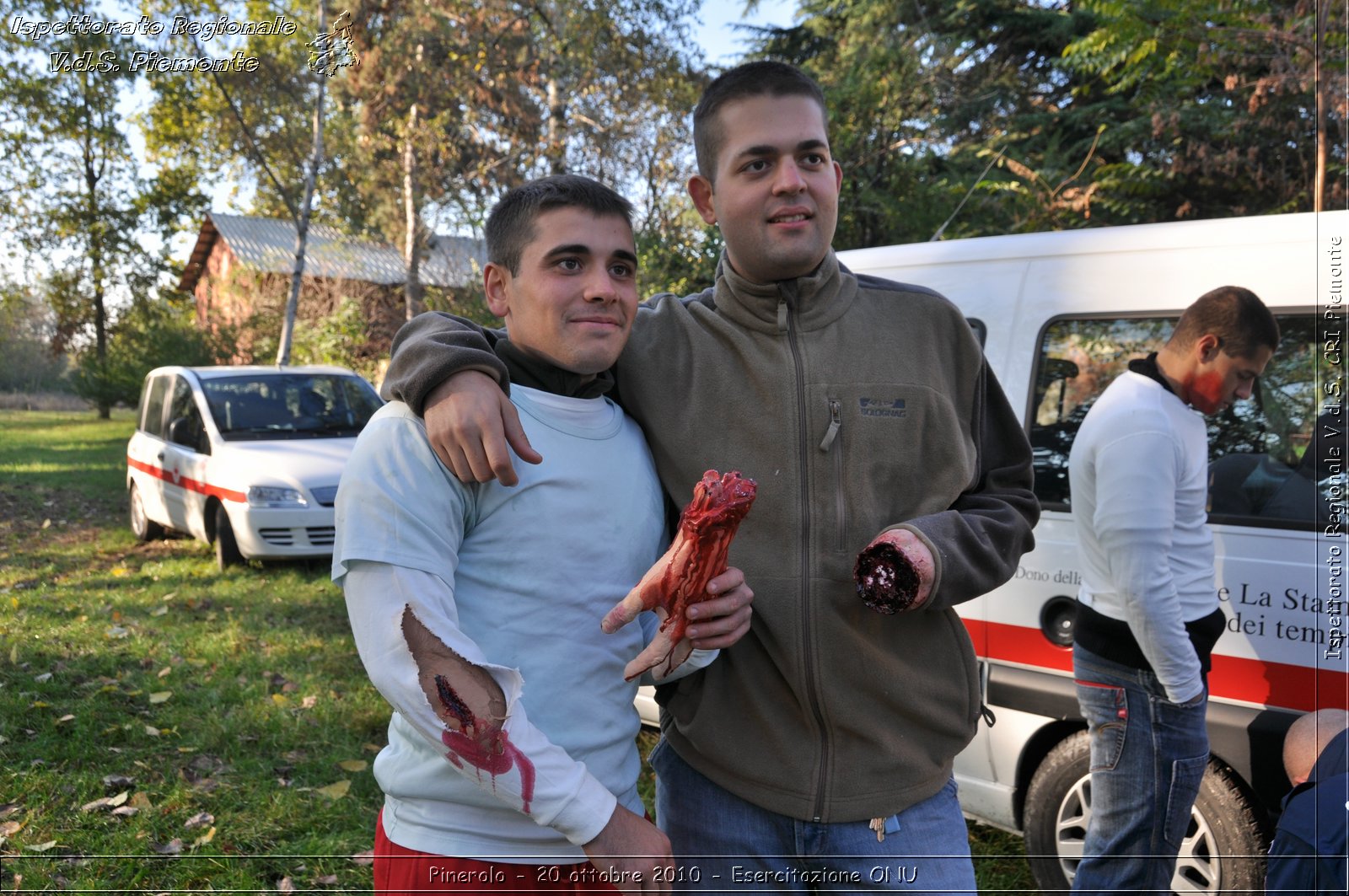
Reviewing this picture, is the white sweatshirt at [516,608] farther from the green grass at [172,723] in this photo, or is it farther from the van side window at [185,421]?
the van side window at [185,421]

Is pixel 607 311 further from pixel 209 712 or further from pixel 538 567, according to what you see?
pixel 209 712

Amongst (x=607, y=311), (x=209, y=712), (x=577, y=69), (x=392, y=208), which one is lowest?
(x=209, y=712)

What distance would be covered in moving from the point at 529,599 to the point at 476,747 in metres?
0.26

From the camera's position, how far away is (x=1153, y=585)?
8.61ft

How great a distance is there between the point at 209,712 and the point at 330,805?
4.42 ft

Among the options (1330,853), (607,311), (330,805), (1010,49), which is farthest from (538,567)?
(1010,49)

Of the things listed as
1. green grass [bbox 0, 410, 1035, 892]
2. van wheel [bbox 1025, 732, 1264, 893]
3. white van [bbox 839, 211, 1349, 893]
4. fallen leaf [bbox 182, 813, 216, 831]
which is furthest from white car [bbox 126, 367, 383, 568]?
van wheel [bbox 1025, 732, 1264, 893]

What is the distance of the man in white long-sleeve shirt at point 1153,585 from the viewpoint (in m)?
2.65

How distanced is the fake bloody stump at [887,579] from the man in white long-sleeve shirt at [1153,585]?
1.38 meters

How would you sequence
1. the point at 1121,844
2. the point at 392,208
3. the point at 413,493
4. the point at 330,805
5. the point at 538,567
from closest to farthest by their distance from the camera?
the point at 413,493 < the point at 538,567 < the point at 1121,844 < the point at 330,805 < the point at 392,208

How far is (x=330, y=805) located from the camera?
3986mm

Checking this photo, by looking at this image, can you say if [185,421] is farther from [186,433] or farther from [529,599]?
[529,599]

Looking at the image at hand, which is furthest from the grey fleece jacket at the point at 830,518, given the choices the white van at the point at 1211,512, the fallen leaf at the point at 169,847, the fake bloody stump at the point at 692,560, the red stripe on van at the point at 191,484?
the red stripe on van at the point at 191,484

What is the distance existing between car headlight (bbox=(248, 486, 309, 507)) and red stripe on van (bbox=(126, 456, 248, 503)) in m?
0.08
